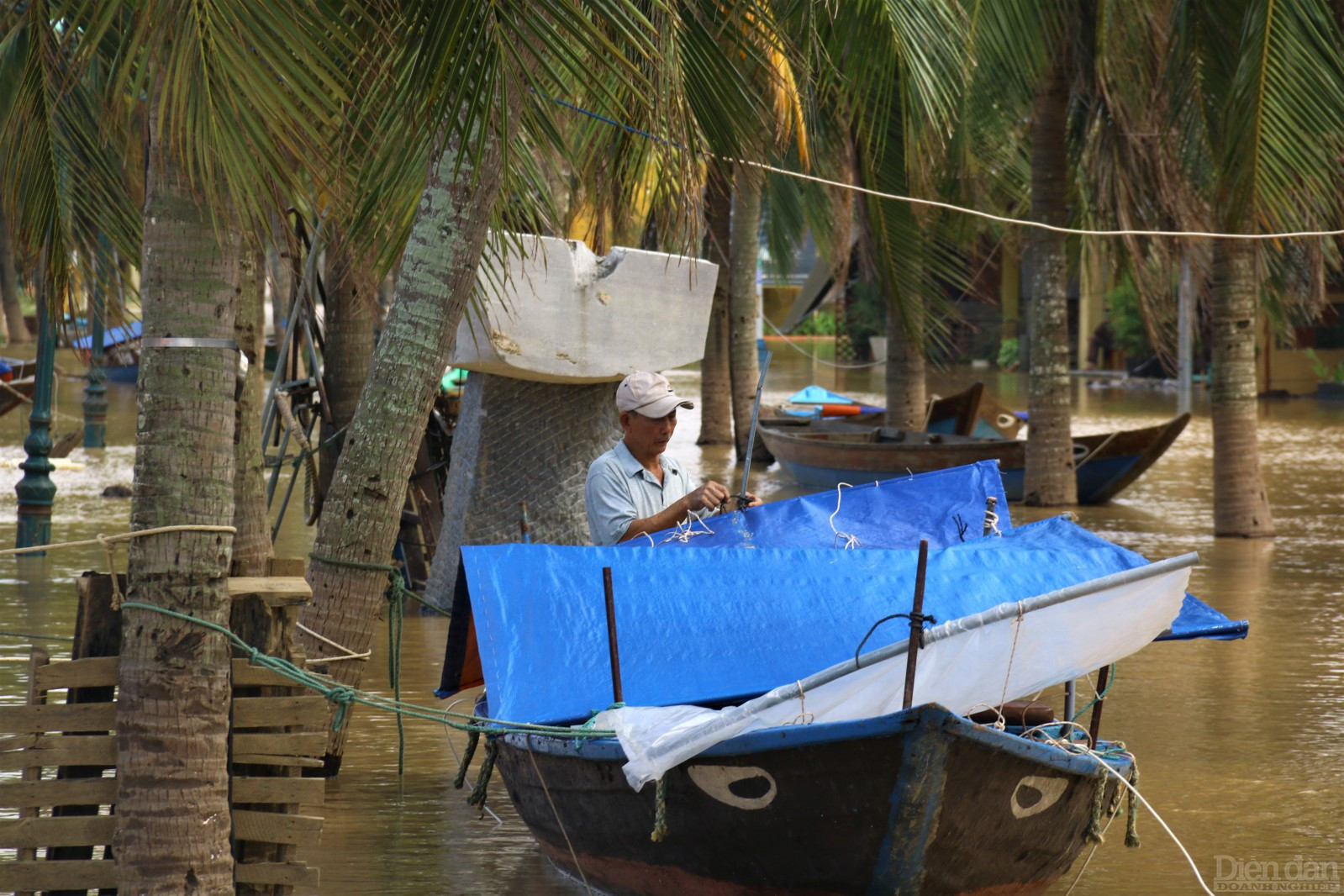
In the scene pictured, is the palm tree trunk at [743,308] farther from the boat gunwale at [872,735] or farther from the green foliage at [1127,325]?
the green foliage at [1127,325]

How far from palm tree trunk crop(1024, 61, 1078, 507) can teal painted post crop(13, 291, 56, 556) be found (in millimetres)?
8806

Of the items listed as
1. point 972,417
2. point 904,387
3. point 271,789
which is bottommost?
point 271,789

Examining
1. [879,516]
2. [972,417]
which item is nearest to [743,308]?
[972,417]

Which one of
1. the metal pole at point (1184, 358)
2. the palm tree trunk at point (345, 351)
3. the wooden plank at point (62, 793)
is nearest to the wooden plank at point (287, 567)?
the wooden plank at point (62, 793)

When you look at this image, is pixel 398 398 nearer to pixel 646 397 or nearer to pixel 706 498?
pixel 646 397

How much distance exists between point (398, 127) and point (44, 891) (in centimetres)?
289

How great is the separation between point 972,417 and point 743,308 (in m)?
3.07

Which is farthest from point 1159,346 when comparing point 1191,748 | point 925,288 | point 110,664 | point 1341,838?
point 110,664

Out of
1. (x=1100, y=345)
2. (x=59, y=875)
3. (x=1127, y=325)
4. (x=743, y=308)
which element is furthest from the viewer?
(x=1100, y=345)

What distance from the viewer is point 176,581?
4.28m

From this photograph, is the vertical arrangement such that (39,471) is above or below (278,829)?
above

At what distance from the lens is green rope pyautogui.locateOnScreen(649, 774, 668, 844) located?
4.49 meters

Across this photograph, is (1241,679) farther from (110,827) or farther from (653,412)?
(110,827)

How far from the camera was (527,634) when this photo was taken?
5164 millimetres
